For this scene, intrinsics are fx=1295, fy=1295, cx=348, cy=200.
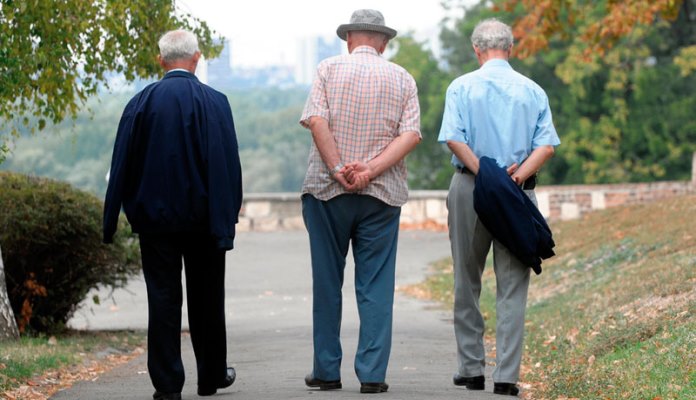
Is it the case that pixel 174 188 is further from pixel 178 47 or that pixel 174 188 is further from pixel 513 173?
pixel 513 173

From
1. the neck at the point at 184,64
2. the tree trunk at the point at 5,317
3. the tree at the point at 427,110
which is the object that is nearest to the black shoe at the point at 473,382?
the neck at the point at 184,64

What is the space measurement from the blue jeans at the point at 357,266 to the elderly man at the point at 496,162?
0.39 m

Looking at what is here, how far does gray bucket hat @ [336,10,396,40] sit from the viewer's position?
6734 millimetres

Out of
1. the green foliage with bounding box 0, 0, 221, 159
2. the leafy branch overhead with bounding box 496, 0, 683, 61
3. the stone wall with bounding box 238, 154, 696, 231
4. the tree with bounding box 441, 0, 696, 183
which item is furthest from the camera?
A: the tree with bounding box 441, 0, 696, 183

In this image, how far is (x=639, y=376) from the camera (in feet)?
21.1

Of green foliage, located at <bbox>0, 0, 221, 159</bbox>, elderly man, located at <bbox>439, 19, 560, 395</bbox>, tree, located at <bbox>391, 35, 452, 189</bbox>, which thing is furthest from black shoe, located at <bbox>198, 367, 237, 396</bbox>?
tree, located at <bbox>391, 35, 452, 189</bbox>

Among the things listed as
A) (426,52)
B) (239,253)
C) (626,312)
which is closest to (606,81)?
(426,52)

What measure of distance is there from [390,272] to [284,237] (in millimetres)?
18013

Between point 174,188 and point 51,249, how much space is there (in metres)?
4.33

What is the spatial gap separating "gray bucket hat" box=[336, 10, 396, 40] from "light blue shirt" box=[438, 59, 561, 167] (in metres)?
0.49

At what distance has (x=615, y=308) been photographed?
32.5 ft

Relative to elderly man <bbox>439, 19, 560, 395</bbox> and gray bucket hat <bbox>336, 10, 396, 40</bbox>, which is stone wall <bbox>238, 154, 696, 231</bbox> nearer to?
elderly man <bbox>439, 19, 560, 395</bbox>

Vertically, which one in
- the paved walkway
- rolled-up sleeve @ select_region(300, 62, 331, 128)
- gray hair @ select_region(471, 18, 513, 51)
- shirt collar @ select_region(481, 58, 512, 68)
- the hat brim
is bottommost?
the paved walkway

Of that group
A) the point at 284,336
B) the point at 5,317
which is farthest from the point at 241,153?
the point at 5,317
